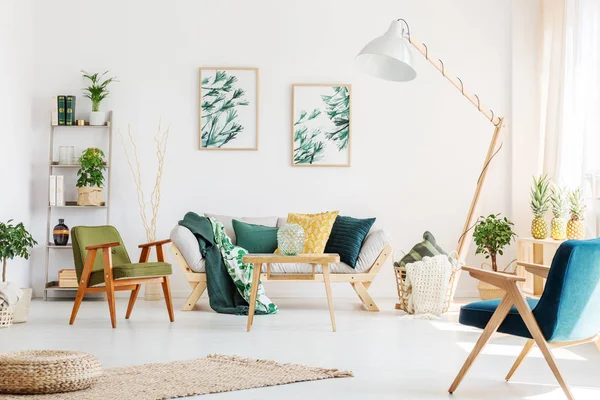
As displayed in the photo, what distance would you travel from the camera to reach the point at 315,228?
6.68 meters

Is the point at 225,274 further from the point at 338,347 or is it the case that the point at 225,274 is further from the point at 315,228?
the point at 338,347

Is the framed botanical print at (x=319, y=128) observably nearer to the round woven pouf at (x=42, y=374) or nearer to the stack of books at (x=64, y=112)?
the stack of books at (x=64, y=112)

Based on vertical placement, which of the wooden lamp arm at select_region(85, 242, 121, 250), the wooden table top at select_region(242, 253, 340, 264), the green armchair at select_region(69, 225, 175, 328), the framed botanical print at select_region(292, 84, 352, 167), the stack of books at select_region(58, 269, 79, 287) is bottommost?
the stack of books at select_region(58, 269, 79, 287)

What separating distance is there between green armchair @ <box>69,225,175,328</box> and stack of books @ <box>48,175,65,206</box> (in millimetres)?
1457

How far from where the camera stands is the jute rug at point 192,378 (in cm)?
321

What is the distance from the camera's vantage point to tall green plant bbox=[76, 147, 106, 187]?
23.1 feet

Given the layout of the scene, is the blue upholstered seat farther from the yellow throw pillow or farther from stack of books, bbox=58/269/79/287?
stack of books, bbox=58/269/79/287

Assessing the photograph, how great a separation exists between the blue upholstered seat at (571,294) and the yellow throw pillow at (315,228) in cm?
350

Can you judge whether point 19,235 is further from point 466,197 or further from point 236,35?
point 466,197

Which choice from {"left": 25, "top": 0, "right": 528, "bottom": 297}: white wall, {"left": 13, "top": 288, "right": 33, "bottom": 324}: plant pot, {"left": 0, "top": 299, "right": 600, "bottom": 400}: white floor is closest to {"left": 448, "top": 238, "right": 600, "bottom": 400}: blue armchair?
{"left": 0, "top": 299, "right": 600, "bottom": 400}: white floor

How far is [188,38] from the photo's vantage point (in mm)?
7492

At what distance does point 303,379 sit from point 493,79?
487 centimetres

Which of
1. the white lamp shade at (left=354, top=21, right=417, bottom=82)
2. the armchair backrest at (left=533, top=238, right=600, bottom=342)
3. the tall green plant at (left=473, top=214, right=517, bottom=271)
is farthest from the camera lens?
the tall green plant at (left=473, top=214, right=517, bottom=271)

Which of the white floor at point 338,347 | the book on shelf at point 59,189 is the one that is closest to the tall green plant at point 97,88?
the book on shelf at point 59,189
